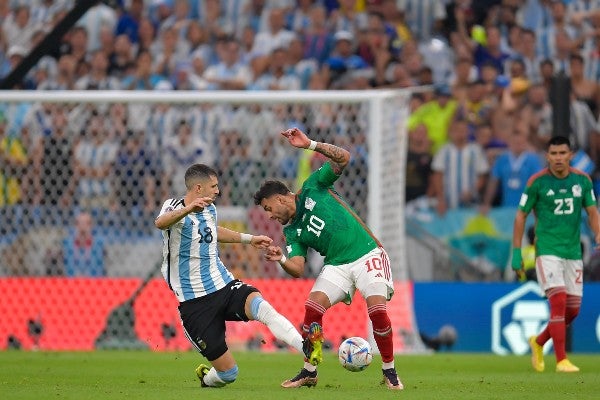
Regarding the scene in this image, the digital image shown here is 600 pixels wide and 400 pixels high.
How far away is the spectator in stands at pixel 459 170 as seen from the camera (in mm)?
18375

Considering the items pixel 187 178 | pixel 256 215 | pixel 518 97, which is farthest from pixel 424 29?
pixel 187 178

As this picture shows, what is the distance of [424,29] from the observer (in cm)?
2181

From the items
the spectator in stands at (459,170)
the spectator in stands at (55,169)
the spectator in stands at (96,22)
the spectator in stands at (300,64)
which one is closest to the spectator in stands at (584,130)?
the spectator in stands at (459,170)

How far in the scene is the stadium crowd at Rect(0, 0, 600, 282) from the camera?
17.8 m

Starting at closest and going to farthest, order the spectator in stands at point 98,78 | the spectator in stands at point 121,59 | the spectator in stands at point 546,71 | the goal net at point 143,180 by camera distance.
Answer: the goal net at point 143,180, the spectator in stands at point 546,71, the spectator in stands at point 98,78, the spectator in stands at point 121,59

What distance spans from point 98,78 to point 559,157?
10.2 m

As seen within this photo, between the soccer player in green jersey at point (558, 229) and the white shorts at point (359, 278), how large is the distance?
3016 mm

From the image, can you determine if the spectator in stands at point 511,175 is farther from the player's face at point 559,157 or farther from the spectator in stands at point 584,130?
the player's face at point 559,157

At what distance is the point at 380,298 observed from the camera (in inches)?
411

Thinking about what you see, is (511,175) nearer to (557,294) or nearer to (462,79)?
(462,79)

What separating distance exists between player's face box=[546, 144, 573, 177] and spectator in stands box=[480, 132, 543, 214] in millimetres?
4814

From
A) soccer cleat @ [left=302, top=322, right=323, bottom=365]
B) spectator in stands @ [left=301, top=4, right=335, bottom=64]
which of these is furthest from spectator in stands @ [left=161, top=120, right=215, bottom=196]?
soccer cleat @ [left=302, top=322, right=323, bottom=365]

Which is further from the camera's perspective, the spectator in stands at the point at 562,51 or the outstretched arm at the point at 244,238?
the spectator in stands at the point at 562,51

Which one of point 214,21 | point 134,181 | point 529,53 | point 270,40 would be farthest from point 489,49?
point 134,181
